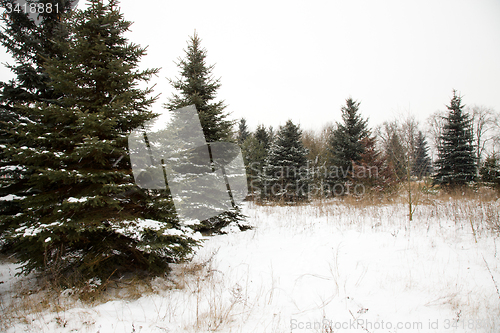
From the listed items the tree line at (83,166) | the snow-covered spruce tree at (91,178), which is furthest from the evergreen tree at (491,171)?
the snow-covered spruce tree at (91,178)

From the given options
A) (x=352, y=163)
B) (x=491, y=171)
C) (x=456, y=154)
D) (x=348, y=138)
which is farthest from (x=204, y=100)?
(x=456, y=154)

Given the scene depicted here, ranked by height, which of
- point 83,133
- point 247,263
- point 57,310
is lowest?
point 247,263

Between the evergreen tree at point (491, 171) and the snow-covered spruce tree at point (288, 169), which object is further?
the snow-covered spruce tree at point (288, 169)

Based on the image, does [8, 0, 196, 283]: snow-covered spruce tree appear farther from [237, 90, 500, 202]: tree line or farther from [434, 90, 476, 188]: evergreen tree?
[434, 90, 476, 188]: evergreen tree

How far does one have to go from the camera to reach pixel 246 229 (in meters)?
6.30

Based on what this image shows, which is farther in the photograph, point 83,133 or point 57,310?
point 83,133

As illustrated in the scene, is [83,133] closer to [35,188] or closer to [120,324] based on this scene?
[35,188]

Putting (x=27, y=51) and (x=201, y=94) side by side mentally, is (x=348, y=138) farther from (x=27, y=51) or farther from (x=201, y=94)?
(x=27, y=51)

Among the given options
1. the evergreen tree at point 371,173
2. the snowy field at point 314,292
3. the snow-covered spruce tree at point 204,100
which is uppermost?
the snow-covered spruce tree at point 204,100

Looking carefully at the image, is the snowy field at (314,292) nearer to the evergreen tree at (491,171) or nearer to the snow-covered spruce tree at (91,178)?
the snow-covered spruce tree at (91,178)

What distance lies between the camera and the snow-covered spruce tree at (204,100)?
6296 millimetres

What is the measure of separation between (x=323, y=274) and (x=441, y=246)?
102 inches

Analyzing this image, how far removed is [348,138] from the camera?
57.1 ft

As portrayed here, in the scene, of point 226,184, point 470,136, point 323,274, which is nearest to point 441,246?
point 323,274
